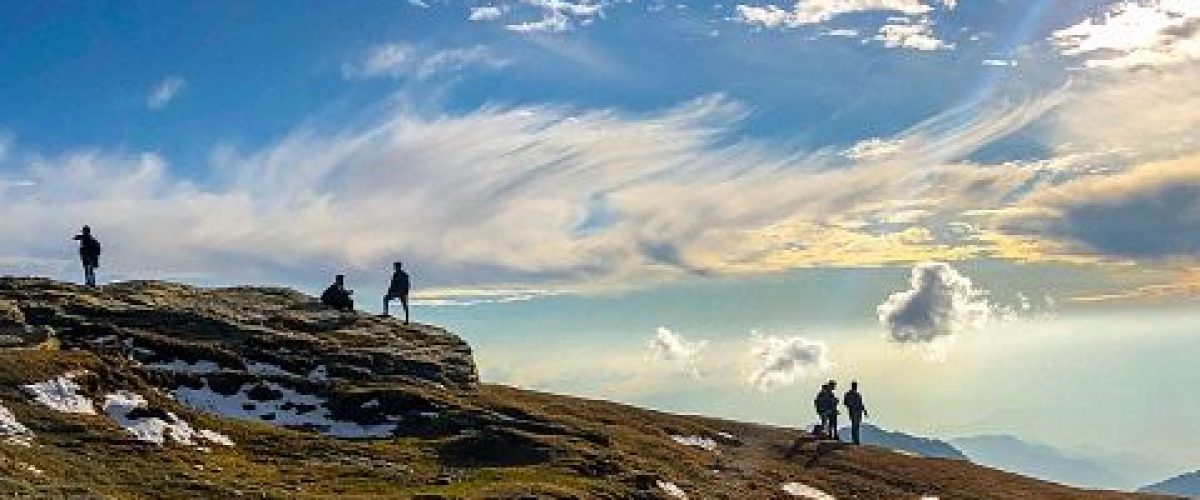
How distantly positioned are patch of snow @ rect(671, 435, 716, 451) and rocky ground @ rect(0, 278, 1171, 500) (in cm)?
32

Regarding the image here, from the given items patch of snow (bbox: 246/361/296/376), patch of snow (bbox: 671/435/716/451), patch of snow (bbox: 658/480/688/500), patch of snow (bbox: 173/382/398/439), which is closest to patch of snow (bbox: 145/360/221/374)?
patch of snow (bbox: 246/361/296/376)

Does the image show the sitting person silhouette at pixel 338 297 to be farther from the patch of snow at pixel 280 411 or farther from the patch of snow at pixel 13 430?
the patch of snow at pixel 13 430

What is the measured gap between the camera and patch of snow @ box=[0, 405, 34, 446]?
1501 inches

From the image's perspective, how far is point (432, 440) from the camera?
57.5 meters

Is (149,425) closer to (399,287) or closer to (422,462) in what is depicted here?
(422,462)

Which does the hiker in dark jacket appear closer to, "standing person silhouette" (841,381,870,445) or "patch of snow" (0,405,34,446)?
"standing person silhouette" (841,381,870,445)

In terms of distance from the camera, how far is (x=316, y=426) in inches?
2330

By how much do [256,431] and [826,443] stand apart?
50.0 metres

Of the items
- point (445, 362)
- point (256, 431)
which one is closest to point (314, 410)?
point (256, 431)

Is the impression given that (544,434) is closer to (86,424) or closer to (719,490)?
(719,490)

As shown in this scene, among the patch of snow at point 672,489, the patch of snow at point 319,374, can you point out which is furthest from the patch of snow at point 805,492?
the patch of snow at point 319,374

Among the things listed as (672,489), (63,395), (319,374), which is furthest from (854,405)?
(63,395)

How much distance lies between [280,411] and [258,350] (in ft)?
30.2

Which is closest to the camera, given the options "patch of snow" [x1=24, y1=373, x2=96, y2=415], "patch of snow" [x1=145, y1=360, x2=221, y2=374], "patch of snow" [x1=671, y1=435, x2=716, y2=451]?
"patch of snow" [x1=24, y1=373, x2=96, y2=415]
